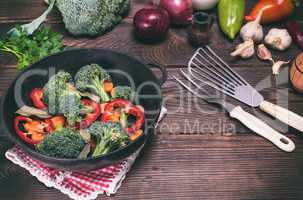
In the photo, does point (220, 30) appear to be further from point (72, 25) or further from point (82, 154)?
point (82, 154)

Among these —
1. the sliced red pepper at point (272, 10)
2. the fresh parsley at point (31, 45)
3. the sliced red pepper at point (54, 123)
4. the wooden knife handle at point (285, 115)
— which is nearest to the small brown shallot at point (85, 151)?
the sliced red pepper at point (54, 123)

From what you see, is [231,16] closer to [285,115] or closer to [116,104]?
[285,115]

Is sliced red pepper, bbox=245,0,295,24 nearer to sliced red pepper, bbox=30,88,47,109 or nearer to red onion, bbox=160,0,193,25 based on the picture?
red onion, bbox=160,0,193,25

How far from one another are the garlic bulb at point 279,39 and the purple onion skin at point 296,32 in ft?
0.11

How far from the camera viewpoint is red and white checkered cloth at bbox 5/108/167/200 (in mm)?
1002

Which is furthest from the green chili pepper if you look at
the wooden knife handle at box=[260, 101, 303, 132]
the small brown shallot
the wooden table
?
the small brown shallot

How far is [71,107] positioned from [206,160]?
1.26ft

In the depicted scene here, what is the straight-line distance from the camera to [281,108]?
116 cm

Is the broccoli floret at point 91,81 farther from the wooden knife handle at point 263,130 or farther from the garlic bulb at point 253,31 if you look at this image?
the garlic bulb at point 253,31

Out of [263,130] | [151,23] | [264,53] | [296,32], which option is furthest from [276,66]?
[151,23]

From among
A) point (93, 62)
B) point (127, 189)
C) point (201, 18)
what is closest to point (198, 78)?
point (201, 18)

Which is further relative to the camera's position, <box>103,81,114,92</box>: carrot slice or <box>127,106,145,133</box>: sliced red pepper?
<box>103,81,114,92</box>: carrot slice

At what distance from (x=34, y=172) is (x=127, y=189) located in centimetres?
24

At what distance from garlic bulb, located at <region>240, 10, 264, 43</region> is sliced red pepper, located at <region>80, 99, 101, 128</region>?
60 centimetres
